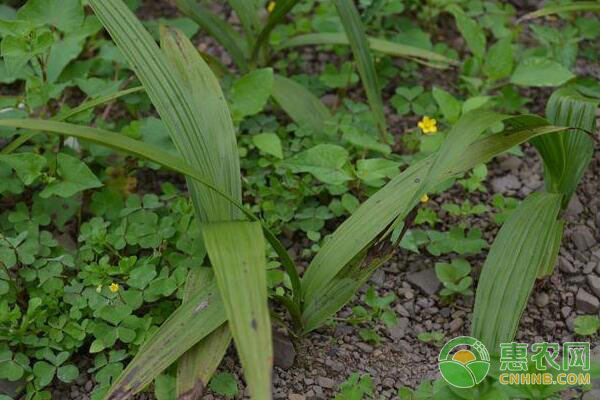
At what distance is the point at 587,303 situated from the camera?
2004mm

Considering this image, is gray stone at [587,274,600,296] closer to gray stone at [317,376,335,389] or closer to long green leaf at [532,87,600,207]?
long green leaf at [532,87,600,207]

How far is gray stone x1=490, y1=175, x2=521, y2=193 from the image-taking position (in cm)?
236

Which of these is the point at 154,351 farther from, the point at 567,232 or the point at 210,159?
the point at 567,232

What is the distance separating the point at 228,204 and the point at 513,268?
710 mm

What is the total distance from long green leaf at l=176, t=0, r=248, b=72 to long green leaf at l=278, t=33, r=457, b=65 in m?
0.15

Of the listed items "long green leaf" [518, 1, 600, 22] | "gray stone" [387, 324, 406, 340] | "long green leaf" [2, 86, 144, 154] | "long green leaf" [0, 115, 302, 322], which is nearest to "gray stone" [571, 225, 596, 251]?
"gray stone" [387, 324, 406, 340]

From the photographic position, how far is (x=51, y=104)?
2389 mm

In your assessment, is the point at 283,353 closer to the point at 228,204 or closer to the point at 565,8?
the point at 228,204

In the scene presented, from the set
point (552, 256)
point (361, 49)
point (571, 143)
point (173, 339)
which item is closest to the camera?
point (173, 339)

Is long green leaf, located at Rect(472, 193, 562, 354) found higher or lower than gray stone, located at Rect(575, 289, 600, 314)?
higher

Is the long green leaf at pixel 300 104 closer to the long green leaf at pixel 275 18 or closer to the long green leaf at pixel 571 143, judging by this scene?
the long green leaf at pixel 275 18

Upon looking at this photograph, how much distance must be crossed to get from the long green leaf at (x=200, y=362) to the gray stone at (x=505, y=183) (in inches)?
40.8

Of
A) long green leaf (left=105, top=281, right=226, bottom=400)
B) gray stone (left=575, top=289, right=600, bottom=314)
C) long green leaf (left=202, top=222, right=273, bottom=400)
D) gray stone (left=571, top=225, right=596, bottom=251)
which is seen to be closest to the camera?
long green leaf (left=202, top=222, right=273, bottom=400)

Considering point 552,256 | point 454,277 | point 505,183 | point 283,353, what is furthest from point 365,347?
point 505,183
